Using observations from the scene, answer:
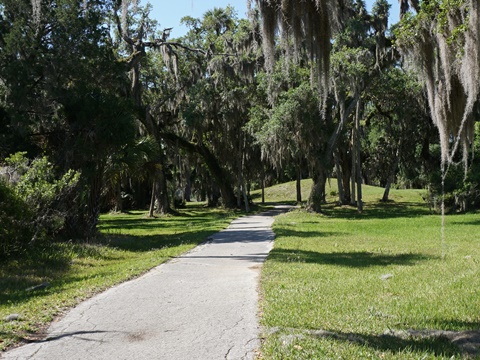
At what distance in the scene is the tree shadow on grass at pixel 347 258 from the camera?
31.1 feet

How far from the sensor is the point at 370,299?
607 cm

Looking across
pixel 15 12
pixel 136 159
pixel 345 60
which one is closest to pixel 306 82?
pixel 345 60

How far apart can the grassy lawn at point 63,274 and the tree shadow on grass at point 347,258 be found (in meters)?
2.66

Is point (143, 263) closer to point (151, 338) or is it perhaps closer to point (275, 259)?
point (275, 259)

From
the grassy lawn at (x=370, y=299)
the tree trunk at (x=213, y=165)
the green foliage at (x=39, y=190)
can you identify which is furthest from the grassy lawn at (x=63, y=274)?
the tree trunk at (x=213, y=165)

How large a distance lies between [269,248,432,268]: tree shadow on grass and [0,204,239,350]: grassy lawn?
2663 millimetres

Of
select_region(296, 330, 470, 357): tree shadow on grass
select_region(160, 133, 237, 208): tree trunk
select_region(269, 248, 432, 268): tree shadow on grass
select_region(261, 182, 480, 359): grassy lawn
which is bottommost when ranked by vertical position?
select_region(269, 248, 432, 268): tree shadow on grass

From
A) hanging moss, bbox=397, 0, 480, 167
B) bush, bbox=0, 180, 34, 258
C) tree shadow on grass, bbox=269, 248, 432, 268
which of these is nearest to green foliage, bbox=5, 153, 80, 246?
bush, bbox=0, 180, 34, 258

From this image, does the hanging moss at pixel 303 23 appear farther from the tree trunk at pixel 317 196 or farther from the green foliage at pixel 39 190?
the tree trunk at pixel 317 196

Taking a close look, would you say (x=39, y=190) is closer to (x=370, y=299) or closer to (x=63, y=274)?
(x=63, y=274)

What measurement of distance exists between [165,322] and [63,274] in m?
4.69

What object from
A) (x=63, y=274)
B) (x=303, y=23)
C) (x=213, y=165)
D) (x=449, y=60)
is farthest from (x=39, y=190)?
(x=213, y=165)

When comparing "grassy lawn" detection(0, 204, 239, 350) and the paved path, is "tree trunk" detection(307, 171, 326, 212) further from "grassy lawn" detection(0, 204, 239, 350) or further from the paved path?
the paved path

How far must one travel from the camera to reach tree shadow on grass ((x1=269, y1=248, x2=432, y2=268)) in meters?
9.49
